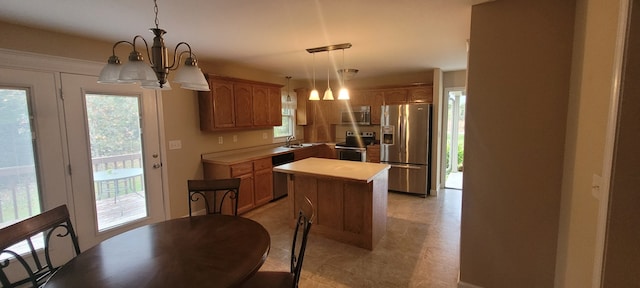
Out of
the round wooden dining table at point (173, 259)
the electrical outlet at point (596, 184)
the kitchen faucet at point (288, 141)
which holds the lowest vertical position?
the round wooden dining table at point (173, 259)

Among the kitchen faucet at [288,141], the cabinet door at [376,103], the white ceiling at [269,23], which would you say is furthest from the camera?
the kitchen faucet at [288,141]

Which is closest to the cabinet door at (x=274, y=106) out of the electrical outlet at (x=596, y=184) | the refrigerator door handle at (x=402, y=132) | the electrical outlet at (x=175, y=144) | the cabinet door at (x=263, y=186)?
the cabinet door at (x=263, y=186)

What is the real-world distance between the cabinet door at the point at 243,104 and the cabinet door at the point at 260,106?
0.09 m

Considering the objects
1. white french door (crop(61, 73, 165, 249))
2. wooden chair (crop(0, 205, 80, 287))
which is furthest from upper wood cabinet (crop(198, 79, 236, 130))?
wooden chair (crop(0, 205, 80, 287))

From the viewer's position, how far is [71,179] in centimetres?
265

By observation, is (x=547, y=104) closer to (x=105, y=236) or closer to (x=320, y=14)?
(x=320, y=14)

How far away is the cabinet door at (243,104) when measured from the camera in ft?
13.5

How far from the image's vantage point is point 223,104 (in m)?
3.87

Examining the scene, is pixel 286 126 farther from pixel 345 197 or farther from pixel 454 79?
pixel 454 79

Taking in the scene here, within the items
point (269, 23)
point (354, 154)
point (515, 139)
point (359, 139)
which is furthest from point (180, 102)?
point (515, 139)

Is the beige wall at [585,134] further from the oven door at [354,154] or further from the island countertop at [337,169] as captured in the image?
the oven door at [354,154]

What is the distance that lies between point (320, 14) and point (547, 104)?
1795 mm

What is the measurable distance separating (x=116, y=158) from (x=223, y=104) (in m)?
1.46

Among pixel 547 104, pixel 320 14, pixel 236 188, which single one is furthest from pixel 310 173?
pixel 547 104
